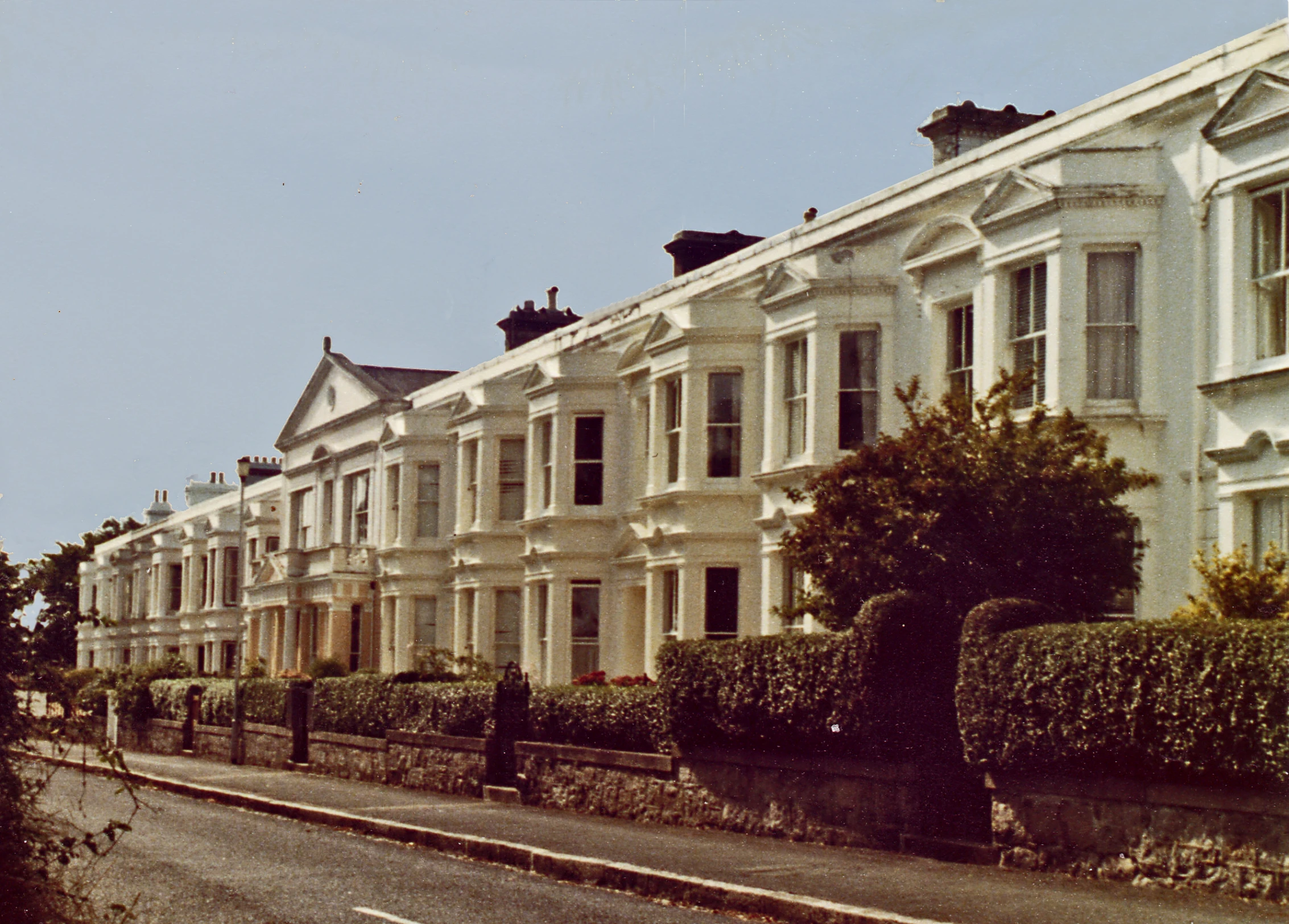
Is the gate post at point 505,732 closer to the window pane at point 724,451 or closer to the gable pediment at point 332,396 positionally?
the window pane at point 724,451

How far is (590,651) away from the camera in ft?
101

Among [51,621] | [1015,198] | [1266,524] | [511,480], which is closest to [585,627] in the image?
[511,480]

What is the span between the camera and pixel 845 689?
1664 cm

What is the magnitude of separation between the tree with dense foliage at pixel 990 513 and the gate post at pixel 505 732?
7.61 m

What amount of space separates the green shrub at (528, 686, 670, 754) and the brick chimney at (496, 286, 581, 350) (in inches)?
719

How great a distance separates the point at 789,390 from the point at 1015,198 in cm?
578

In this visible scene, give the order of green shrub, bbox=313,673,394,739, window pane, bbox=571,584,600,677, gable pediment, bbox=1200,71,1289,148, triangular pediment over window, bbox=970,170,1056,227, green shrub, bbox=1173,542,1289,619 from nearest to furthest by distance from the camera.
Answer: green shrub, bbox=1173,542,1289,619 < gable pediment, bbox=1200,71,1289,148 < triangular pediment over window, bbox=970,170,1056,227 < green shrub, bbox=313,673,394,739 < window pane, bbox=571,584,600,677

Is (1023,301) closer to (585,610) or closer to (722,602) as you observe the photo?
(722,602)

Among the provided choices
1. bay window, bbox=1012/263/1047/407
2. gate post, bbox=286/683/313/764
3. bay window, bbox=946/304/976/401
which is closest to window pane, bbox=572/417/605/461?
gate post, bbox=286/683/313/764

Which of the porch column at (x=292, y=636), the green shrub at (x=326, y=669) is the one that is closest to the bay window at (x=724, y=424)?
the green shrub at (x=326, y=669)

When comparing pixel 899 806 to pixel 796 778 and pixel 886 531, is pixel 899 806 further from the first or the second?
pixel 886 531

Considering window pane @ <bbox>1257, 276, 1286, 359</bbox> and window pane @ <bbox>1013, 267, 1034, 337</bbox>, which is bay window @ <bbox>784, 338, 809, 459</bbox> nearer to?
window pane @ <bbox>1013, 267, 1034, 337</bbox>

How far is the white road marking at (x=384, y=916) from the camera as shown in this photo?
12.2 m

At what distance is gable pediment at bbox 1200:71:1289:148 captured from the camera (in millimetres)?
16391
